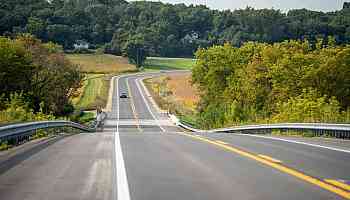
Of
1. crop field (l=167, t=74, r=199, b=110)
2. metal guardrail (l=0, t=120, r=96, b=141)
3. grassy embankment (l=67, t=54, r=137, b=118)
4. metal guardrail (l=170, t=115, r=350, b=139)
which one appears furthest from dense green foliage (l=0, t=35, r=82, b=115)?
metal guardrail (l=0, t=120, r=96, b=141)

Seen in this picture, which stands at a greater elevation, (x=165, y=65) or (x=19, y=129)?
(x=19, y=129)

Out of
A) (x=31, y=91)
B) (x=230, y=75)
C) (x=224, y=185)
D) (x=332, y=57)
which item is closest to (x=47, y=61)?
(x=31, y=91)

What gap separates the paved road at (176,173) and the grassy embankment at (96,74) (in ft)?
226

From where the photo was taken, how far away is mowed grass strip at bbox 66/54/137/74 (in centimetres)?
16150

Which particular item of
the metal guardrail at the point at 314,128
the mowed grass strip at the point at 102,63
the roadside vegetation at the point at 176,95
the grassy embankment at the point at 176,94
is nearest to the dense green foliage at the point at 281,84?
the roadside vegetation at the point at 176,95

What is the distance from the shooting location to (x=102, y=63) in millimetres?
171625

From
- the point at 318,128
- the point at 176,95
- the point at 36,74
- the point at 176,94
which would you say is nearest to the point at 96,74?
the point at 176,94

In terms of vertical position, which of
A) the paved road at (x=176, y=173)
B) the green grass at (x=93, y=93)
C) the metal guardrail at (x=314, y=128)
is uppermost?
the paved road at (x=176, y=173)

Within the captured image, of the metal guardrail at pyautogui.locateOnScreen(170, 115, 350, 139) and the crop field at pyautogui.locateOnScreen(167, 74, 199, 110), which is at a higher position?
the metal guardrail at pyautogui.locateOnScreen(170, 115, 350, 139)

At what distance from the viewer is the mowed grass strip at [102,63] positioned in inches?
6358

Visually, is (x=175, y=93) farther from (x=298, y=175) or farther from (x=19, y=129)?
(x=298, y=175)

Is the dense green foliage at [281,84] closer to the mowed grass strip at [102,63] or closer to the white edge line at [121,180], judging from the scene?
the white edge line at [121,180]

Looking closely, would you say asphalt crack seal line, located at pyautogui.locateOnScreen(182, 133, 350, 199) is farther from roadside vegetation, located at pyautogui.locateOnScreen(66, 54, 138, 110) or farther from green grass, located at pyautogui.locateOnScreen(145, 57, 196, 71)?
green grass, located at pyautogui.locateOnScreen(145, 57, 196, 71)

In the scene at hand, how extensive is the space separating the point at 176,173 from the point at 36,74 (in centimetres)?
6296
